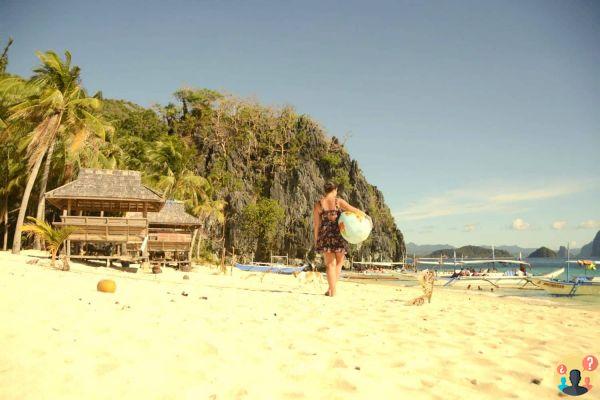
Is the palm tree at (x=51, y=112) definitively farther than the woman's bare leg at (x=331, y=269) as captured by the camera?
Yes

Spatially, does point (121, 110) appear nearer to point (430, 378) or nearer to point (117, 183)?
point (117, 183)

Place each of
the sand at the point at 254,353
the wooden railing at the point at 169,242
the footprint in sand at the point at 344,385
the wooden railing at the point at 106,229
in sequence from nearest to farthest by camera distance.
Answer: the sand at the point at 254,353 → the footprint in sand at the point at 344,385 → the wooden railing at the point at 106,229 → the wooden railing at the point at 169,242

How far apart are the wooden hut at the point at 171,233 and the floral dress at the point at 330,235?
15.5 metres

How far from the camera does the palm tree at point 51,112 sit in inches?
744

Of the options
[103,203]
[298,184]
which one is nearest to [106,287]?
[103,203]

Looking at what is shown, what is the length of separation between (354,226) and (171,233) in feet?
56.7

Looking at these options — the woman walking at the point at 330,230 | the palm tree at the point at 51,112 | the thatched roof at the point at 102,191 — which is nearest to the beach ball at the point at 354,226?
the woman walking at the point at 330,230

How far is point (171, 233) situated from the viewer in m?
22.1

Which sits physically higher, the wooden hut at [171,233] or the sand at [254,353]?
the wooden hut at [171,233]

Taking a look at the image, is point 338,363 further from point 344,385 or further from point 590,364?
point 590,364

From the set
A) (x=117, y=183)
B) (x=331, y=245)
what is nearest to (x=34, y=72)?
(x=117, y=183)

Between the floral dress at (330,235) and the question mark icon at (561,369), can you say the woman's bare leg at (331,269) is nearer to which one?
the floral dress at (330,235)

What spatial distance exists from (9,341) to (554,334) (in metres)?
5.71

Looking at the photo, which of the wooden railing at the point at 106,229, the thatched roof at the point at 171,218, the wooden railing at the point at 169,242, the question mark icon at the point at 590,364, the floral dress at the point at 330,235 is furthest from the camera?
the thatched roof at the point at 171,218
